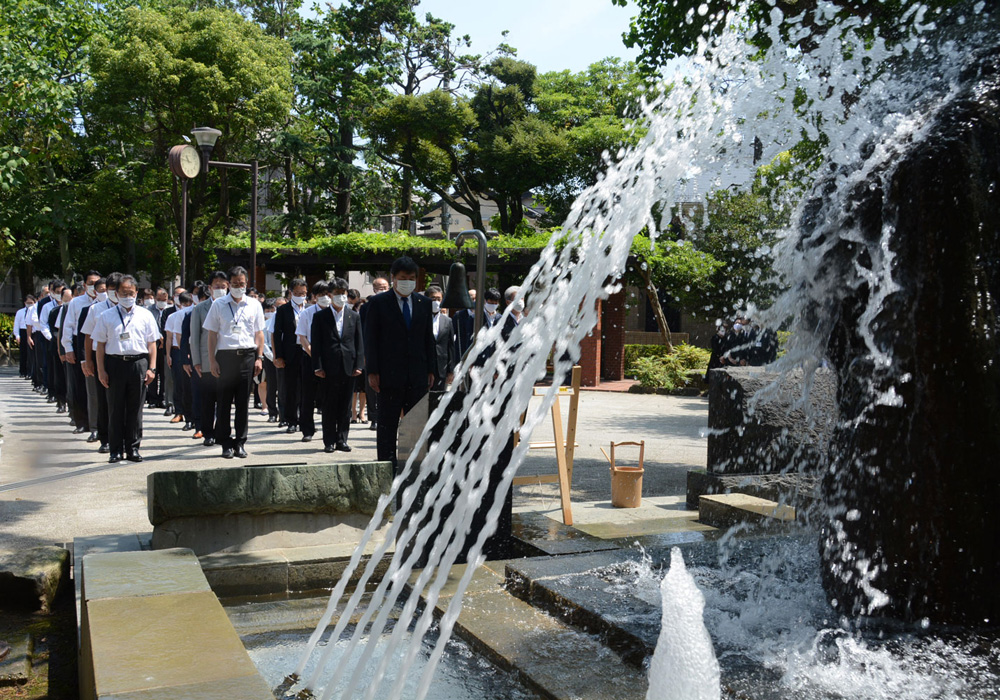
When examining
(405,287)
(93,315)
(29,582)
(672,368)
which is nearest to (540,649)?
(29,582)

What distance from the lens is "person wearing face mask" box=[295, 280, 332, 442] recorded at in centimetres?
1234

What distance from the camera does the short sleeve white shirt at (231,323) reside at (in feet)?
34.4

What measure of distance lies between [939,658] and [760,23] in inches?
320

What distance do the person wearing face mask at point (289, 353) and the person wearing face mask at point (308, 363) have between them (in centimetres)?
18

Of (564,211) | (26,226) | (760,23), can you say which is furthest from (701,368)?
(26,226)

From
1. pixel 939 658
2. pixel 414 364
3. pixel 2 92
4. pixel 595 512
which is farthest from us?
pixel 2 92

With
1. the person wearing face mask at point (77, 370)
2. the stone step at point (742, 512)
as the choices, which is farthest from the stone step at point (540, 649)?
the person wearing face mask at point (77, 370)

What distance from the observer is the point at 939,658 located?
3.34m

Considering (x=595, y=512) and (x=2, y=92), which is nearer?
(x=595, y=512)

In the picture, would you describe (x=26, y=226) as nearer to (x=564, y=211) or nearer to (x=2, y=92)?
(x=2, y=92)

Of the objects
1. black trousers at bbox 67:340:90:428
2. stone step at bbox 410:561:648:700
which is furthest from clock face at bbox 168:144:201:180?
stone step at bbox 410:561:648:700

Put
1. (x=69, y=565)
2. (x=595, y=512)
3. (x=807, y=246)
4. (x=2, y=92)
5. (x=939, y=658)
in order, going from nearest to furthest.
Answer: (x=939, y=658) < (x=807, y=246) < (x=69, y=565) < (x=595, y=512) < (x=2, y=92)

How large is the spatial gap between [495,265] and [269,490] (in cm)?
2116

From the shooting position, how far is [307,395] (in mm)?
12469
